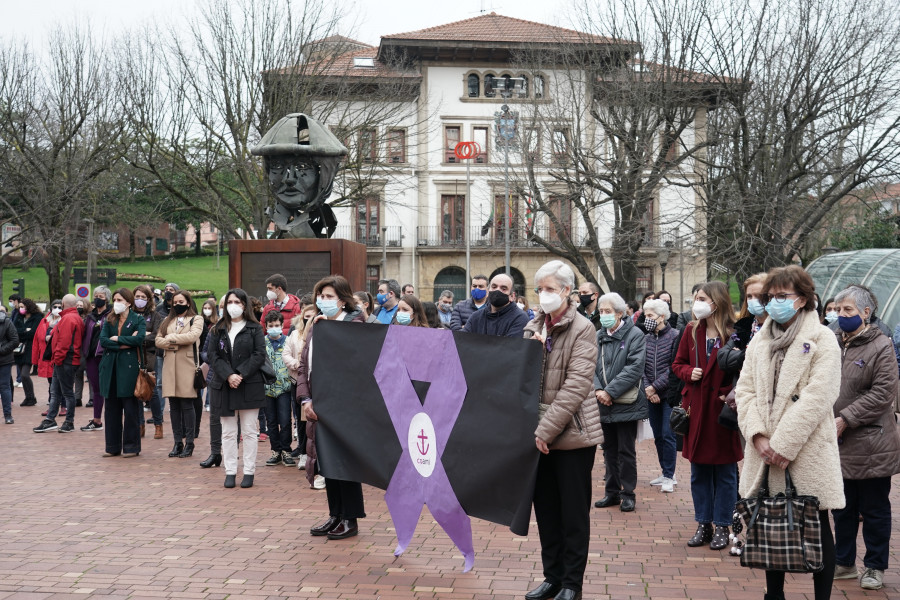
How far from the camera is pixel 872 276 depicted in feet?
72.1

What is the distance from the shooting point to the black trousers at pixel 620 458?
344 inches

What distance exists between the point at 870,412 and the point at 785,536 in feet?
5.20

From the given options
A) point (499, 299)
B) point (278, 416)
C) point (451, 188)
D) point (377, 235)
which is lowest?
point (278, 416)

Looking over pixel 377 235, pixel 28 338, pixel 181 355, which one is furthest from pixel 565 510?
pixel 377 235

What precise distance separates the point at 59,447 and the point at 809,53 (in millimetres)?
19489

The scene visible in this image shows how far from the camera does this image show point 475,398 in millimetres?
5988

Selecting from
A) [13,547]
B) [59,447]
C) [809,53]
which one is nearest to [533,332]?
[13,547]

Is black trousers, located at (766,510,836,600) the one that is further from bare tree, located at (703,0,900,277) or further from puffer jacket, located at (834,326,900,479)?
bare tree, located at (703,0,900,277)

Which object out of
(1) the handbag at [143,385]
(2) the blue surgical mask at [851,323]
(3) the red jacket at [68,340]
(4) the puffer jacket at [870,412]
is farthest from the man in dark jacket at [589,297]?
(3) the red jacket at [68,340]

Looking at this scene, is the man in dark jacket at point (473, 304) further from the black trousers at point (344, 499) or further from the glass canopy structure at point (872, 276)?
the glass canopy structure at point (872, 276)

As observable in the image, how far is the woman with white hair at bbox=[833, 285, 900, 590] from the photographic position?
6086 millimetres

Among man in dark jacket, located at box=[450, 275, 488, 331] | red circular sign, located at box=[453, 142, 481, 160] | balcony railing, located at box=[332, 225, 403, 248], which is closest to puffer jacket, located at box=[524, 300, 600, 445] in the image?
man in dark jacket, located at box=[450, 275, 488, 331]

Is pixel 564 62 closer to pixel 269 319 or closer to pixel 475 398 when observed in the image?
pixel 269 319

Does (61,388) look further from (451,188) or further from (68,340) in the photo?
(451,188)
